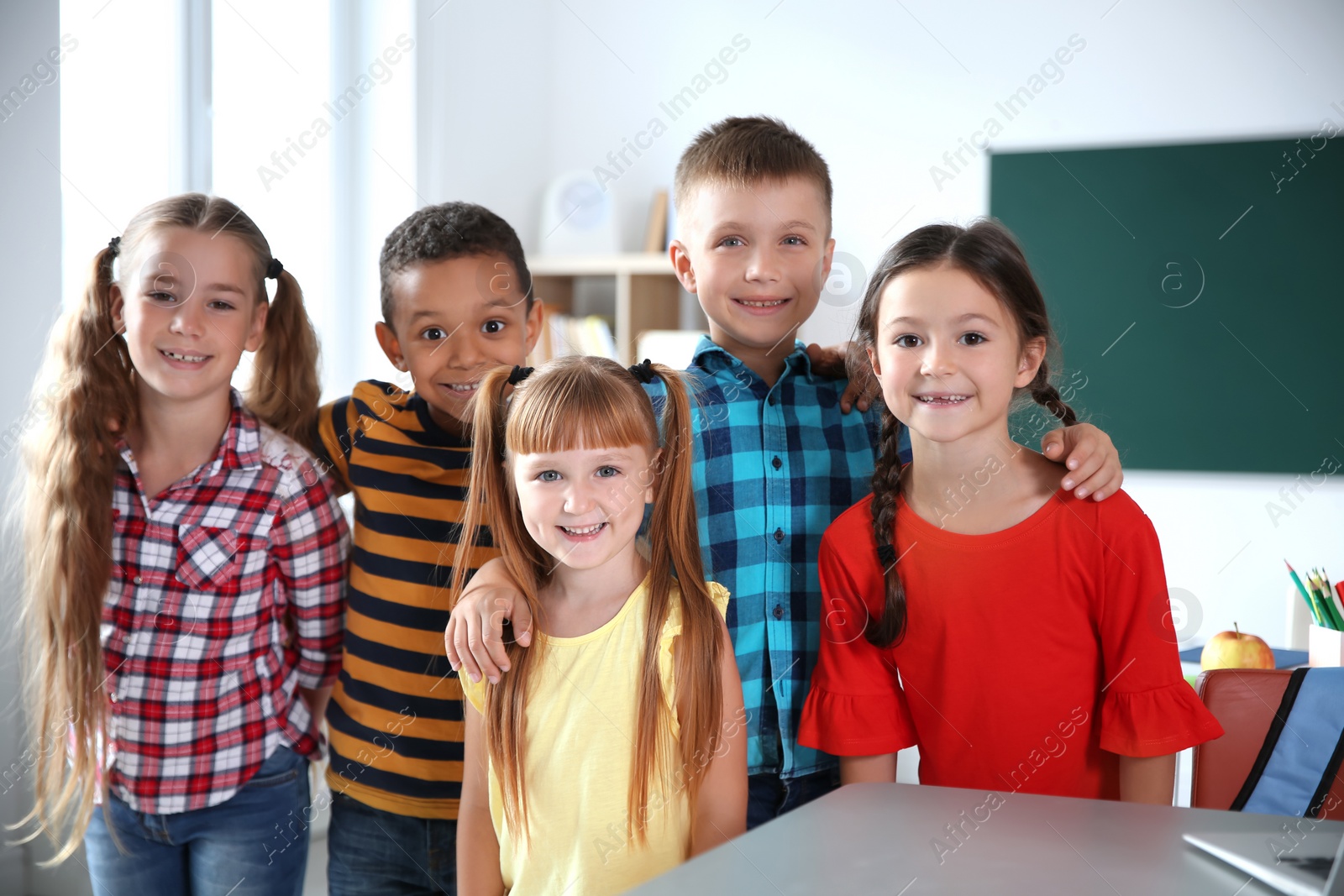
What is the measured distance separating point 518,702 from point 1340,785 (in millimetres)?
848

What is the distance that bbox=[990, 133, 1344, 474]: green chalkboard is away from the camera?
312 centimetres

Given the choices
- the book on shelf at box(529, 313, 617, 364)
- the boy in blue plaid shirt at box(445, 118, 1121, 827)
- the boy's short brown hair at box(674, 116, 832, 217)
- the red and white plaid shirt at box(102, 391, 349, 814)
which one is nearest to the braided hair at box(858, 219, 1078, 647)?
the boy in blue plaid shirt at box(445, 118, 1121, 827)

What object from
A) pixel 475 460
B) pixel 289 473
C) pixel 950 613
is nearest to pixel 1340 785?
pixel 950 613

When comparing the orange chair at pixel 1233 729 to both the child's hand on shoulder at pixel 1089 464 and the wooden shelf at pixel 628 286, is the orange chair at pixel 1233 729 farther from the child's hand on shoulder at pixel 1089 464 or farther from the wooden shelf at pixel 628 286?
the wooden shelf at pixel 628 286

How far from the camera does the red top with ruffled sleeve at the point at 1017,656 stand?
116 centimetres

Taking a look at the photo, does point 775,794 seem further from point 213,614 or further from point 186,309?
point 186,309

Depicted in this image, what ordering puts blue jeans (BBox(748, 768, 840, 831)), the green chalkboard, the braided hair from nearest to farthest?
the braided hair < blue jeans (BBox(748, 768, 840, 831)) < the green chalkboard

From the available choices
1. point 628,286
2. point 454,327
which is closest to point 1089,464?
point 454,327

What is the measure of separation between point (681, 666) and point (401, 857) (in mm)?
550

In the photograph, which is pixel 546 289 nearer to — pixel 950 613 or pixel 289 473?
pixel 289 473

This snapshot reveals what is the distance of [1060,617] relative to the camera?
3.92 feet

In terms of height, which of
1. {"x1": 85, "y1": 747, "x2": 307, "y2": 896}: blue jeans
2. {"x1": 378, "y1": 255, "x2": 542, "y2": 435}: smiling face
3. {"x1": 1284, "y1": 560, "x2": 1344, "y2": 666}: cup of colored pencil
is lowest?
{"x1": 85, "y1": 747, "x2": 307, "y2": 896}: blue jeans

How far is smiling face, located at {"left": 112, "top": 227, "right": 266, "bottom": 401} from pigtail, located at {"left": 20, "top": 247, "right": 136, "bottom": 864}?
0.16 feet

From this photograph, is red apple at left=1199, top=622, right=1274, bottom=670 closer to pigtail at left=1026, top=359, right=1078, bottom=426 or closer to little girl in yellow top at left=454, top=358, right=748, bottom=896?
pigtail at left=1026, top=359, right=1078, bottom=426
